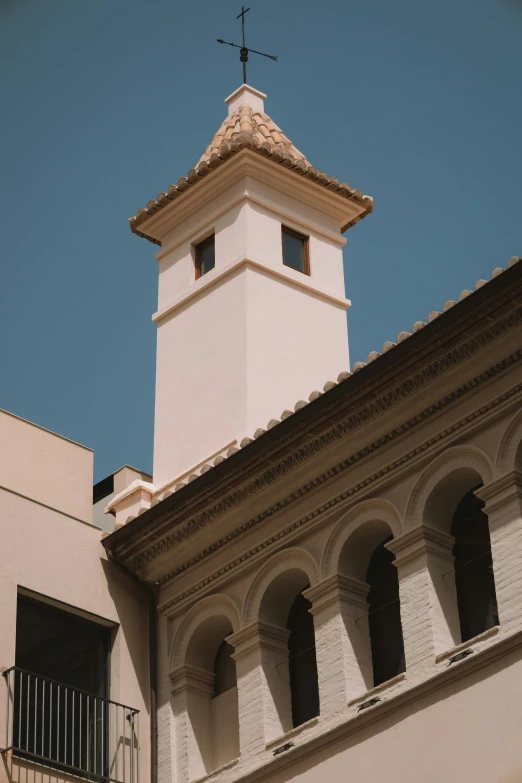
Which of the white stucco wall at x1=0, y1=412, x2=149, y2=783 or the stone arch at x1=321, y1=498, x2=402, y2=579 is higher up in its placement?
the white stucco wall at x1=0, y1=412, x2=149, y2=783

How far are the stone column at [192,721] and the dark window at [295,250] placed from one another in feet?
21.8

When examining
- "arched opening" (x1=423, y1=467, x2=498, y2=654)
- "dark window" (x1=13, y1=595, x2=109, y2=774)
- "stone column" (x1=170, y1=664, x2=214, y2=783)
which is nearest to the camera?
"arched opening" (x1=423, y1=467, x2=498, y2=654)

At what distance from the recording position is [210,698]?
18344 millimetres

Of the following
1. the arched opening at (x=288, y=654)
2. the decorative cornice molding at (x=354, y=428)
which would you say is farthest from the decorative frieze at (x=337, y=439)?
the arched opening at (x=288, y=654)

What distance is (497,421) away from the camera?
16.0 meters

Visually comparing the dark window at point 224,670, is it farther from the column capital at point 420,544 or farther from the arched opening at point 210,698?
the column capital at point 420,544

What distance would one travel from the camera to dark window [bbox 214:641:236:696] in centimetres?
1830

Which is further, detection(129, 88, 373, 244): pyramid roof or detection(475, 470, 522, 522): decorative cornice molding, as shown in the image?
detection(129, 88, 373, 244): pyramid roof

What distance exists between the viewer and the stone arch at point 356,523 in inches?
658

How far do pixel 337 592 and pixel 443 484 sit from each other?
1534mm

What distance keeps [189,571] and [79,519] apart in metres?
1.36

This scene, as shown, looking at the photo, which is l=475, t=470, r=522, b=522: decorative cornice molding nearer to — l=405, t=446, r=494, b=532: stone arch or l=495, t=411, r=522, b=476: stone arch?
l=495, t=411, r=522, b=476: stone arch

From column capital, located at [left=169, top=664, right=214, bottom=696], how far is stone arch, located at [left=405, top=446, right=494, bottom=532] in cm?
323

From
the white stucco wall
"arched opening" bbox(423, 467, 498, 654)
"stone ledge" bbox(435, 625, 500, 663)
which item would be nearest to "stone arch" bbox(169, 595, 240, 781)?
the white stucco wall
